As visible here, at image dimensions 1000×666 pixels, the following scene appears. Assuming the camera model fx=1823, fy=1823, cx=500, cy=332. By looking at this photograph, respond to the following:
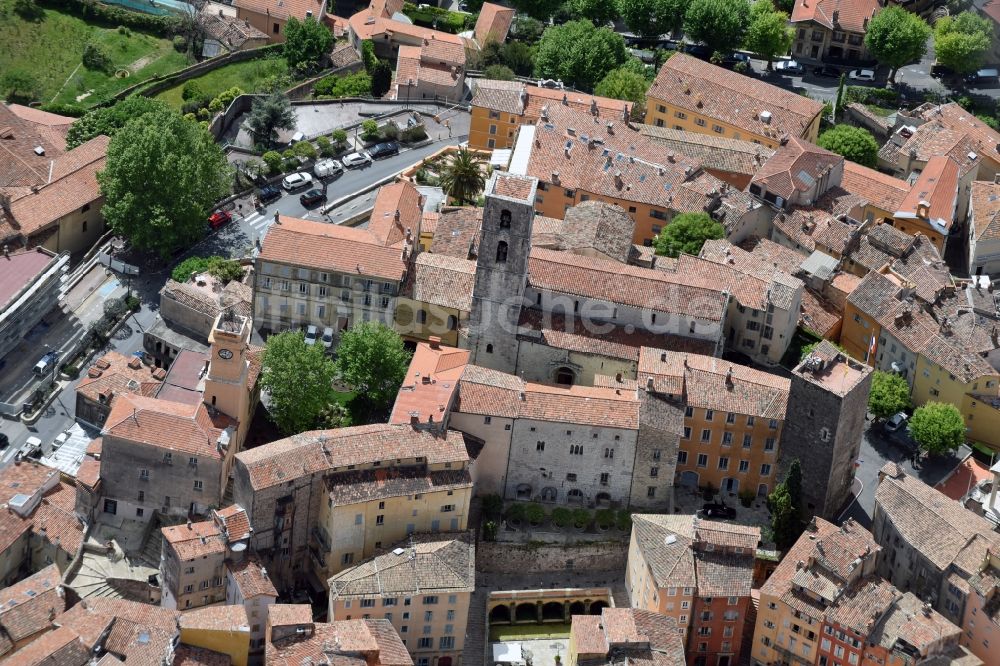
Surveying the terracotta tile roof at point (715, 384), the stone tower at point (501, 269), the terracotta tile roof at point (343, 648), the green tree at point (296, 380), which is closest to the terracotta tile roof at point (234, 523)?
the terracotta tile roof at point (343, 648)

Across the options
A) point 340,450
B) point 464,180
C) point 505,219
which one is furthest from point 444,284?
point 340,450

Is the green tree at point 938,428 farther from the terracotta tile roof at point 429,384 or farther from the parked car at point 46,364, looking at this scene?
the parked car at point 46,364

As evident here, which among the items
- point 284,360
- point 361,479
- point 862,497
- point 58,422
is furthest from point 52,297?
point 862,497

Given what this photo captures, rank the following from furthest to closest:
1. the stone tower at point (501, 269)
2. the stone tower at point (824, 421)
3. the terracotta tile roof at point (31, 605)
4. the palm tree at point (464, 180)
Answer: the palm tree at point (464, 180) → the stone tower at point (501, 269) → the stone tower at point (824, 421) → the terracotta tile roof at point (31, 605)

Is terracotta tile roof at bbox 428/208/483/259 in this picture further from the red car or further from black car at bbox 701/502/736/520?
black car at bbox 701/502/736/520

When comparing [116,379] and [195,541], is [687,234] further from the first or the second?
[195,541]

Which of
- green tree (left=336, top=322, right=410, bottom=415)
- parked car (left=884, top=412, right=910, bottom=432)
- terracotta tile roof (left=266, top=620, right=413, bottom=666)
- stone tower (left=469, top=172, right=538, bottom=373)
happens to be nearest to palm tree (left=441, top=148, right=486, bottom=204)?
stone tower (left=469, top=172, right=538, bottom=373)
